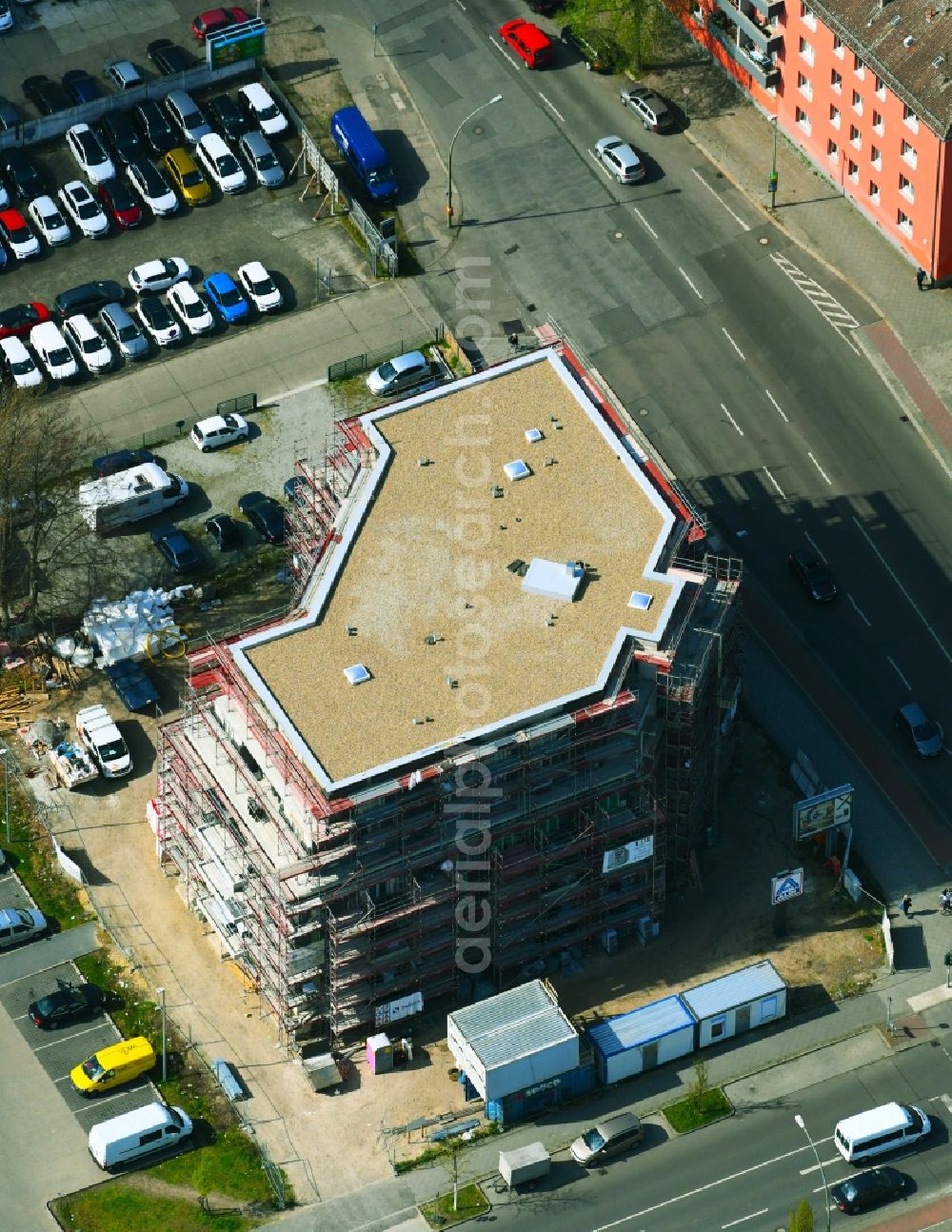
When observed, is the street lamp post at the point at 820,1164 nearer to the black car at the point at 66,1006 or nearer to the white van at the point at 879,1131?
the white van at the point at 879,1131

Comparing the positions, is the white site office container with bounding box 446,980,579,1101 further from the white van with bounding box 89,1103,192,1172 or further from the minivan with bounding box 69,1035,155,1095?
the minivan with bounding box 69,1035,155,1095

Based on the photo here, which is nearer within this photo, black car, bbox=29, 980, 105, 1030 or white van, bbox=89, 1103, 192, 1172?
white van, bbox=89, 1103, 192, 1172

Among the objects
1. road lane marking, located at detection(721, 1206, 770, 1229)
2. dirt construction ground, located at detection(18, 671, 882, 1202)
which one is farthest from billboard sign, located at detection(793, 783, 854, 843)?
road lane marking, located at detection(721, 1206, 770, 1229)

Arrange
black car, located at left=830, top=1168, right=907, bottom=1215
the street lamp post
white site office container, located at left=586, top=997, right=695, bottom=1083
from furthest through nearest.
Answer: white site office container, located at left=586, top=997, right=695, bottom=1083 < the street lamp post < black car, located at left=830, top=1168, right=907, bottom=1215

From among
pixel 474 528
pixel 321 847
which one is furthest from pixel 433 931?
pixel 474 528

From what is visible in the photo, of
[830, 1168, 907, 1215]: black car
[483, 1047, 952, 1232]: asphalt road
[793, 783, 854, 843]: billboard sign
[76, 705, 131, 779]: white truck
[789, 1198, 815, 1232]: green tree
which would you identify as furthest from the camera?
[76, 705, 131, 779]: white truck

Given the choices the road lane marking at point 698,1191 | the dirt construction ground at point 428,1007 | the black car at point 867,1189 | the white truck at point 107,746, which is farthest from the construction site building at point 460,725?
the black car at point 867,1189
